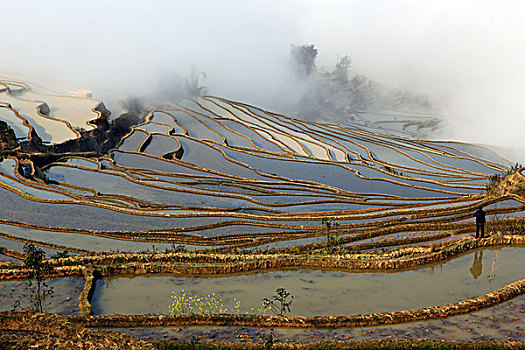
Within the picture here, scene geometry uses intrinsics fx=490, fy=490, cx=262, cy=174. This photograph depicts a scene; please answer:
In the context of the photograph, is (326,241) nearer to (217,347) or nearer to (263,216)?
(263,216)

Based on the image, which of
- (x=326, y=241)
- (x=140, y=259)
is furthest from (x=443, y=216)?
(x=140, y=259)

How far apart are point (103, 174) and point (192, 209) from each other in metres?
6.98

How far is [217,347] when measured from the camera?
6906mm

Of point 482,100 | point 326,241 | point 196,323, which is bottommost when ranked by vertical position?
point 196,323

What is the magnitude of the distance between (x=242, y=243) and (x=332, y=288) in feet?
13.8

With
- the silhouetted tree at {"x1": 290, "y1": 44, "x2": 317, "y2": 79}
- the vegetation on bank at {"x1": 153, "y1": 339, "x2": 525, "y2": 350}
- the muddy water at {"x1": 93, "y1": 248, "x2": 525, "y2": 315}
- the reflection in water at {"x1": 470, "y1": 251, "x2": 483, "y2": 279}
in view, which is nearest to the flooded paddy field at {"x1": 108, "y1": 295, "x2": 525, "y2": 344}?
the vegetation on bank at {"x1": 153, "y1": 339, "x2": 525, "y2": 350}

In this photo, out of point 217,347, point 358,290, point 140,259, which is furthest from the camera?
point 140,259

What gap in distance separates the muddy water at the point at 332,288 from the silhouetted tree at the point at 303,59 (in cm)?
7029

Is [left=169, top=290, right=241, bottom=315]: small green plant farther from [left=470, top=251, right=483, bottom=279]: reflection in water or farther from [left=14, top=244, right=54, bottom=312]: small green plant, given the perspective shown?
[left=470, top=251, right=483, bottom=279]: reflection in water

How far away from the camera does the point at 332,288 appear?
9469 millimetres

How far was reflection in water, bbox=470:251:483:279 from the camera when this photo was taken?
33.2 ft

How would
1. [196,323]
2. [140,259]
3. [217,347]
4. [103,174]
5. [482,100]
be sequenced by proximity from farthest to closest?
[482,100] → [103,174] → [140,259] → [196,323] → [217,347]

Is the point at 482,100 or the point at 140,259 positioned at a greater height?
the point at 482,100

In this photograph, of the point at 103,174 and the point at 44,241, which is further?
the point at 103,174
